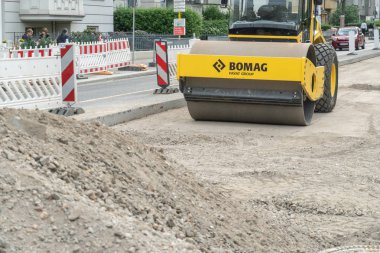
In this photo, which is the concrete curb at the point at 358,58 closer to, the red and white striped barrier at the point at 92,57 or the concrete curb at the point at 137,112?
the red and white striped barrier at the point at 92,57

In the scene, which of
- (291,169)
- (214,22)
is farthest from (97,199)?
(214,22)

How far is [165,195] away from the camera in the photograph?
6395mm

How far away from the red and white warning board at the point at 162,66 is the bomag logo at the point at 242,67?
557cm

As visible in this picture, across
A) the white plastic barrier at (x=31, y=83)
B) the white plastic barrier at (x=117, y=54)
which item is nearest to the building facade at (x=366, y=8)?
the white plastic barrier at (x=117, y=54)

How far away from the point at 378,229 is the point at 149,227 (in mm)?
2618

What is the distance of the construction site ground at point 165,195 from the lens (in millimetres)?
5229

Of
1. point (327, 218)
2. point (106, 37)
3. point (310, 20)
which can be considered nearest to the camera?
point (327, 218)

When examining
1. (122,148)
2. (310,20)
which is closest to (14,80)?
(310,20)

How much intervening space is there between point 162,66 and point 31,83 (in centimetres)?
496

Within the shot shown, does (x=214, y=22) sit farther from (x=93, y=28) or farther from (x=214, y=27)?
(x=93, y=28)

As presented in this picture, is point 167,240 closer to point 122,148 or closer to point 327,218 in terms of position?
point 122,148

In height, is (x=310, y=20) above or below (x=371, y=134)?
above

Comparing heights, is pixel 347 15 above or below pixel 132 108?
above

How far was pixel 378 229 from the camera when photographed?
23.9ft
